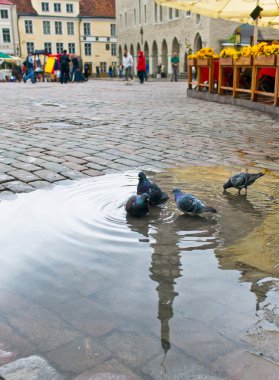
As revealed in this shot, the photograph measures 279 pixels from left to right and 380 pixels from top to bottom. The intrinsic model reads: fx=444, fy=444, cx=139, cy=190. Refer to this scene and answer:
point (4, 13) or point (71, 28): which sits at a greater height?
point (4, 13)

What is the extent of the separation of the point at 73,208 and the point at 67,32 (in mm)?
70304

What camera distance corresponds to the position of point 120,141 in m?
7.47

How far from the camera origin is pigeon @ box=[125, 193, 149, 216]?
12.7ft

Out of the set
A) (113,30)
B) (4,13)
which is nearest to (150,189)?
(4,13)

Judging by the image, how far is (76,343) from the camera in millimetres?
2160

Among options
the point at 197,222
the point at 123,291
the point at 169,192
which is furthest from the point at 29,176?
the point at 123,291

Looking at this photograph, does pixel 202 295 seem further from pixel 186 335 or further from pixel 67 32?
pixel 67 32

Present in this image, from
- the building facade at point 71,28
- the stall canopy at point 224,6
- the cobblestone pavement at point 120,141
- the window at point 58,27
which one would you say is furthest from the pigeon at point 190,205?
the window at point 58,27

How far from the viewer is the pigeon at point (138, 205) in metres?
3.88

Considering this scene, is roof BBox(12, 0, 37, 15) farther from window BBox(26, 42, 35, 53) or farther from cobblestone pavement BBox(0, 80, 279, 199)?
cobblestone pavement BBox(0, 80, 279, 199)

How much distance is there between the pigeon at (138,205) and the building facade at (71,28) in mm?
68415

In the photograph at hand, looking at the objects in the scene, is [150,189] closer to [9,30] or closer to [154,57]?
[154,57]

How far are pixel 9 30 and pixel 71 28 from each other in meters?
9.41

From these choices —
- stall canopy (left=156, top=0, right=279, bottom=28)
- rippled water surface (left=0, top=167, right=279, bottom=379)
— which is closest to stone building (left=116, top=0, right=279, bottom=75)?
stall canopy (left=156, top=0, right=279, bottom=28)
